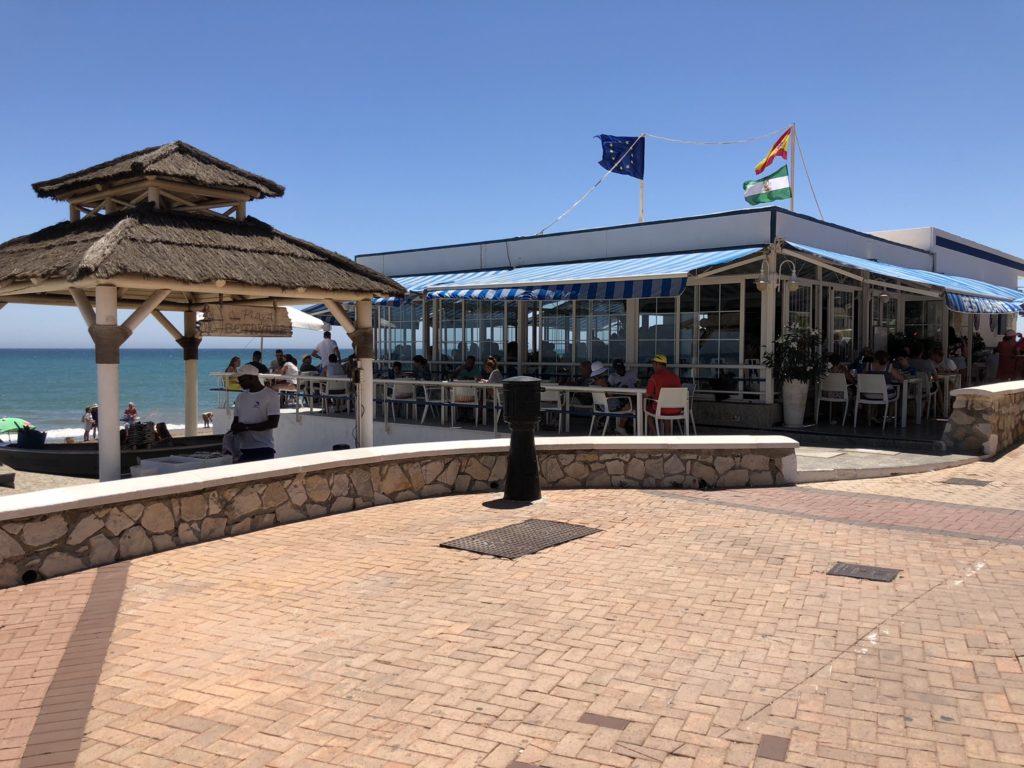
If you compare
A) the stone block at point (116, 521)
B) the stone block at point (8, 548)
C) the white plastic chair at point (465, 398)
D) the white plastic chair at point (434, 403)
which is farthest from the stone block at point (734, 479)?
the stone block at point (8, 548)

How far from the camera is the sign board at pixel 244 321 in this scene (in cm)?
1239

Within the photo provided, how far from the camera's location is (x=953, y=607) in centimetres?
525

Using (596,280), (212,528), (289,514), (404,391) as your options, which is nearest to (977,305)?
(596,280)

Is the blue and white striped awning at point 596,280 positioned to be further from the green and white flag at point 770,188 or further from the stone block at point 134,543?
the stone block at point 134,543

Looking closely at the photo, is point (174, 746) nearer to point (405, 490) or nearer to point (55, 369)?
point (405, 490)

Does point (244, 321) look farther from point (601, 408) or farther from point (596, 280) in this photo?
point (601, 408)

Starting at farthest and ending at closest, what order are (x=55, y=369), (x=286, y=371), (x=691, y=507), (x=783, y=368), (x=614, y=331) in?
(x=55, y=369)
(x=286, y=371)
(x=614, y=331)
(x=783, y=368)
(x=691, y=507)

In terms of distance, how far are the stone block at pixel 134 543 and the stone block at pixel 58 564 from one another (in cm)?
33

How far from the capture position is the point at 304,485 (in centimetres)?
789

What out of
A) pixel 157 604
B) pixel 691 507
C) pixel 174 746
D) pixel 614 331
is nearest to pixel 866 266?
pixel 614 331

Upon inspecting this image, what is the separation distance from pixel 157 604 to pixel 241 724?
2.01 metres

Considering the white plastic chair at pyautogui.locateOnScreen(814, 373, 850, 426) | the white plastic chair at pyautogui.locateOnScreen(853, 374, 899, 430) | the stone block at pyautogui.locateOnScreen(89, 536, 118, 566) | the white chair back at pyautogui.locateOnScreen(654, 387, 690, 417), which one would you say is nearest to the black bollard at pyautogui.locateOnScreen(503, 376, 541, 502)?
the white chair back at pyautogui.locateOnScreen(654, 387, 690, 417)

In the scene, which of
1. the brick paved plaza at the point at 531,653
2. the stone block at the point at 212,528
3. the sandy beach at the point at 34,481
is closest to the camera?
the brick paved plaza at the point at 531,653

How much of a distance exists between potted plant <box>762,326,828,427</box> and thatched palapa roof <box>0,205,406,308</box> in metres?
5.89
